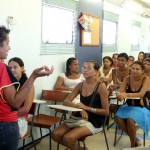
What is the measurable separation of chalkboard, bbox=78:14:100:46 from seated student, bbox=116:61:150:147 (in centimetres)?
151

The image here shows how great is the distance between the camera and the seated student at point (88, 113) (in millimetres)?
2600

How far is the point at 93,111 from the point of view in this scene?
269cm

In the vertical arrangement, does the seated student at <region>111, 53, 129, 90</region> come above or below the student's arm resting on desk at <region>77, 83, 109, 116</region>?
above

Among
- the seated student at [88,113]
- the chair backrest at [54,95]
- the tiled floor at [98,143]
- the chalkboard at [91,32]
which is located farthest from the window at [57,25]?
the tiled floor at [98,143]

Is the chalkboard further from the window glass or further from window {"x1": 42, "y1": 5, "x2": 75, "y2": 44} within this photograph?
the window glass

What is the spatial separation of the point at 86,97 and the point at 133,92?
794mm

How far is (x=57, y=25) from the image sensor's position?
394 centimetres

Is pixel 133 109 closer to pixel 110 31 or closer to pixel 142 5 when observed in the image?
pixel 110 31

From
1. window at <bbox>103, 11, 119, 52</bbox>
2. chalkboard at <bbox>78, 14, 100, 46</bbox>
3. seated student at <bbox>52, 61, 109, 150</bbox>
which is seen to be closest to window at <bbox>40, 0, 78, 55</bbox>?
chalkboard at <bbox>78, 14, 100, 46</bbox>

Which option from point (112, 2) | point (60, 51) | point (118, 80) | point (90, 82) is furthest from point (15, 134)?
point (112, 2)

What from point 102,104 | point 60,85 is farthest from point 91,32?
point 102,104

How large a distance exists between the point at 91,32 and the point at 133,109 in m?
2.17

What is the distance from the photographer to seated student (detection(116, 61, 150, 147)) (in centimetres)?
315

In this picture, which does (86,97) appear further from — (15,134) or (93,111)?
(15,134)
